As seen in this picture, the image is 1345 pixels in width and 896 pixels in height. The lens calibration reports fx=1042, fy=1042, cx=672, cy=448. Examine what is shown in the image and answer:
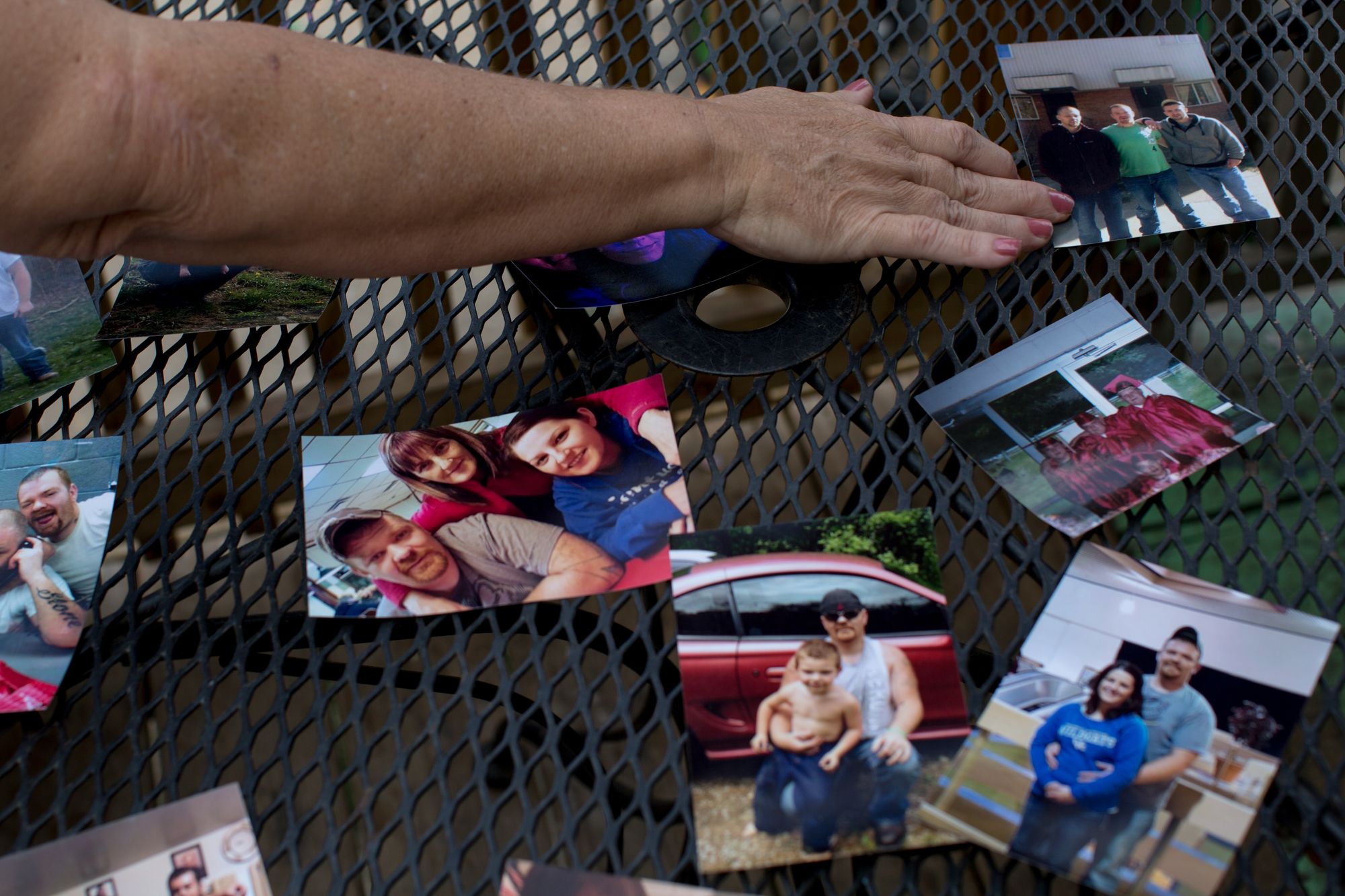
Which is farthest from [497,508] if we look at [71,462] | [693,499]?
[71,462]

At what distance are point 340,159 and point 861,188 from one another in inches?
18.2

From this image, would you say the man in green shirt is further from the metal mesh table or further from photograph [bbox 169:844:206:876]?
photograph [bbox 169:844:206:876]

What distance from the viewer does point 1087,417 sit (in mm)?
835

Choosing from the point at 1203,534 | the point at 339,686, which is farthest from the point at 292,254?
the point at 1203,534

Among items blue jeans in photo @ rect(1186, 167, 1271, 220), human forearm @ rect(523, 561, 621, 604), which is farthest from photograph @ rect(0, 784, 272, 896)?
blue jeans in photo @ rect(1186, 167, 1271, 220)

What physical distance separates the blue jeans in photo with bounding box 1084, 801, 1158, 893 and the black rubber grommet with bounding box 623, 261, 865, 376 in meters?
0.42

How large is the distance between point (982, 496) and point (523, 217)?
426 millimetres

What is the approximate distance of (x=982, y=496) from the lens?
32.4 inches

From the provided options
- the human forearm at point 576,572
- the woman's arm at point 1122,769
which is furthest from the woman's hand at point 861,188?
the woman's arm at point 1122,769

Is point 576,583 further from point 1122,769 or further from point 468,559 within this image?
point 1122,769

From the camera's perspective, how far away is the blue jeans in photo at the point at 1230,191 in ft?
3.07

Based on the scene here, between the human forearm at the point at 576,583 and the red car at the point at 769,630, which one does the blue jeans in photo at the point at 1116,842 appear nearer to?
the red car at the point at 769,630

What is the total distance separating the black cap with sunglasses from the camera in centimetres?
74

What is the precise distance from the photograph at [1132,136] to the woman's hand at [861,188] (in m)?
0.04
